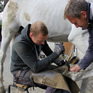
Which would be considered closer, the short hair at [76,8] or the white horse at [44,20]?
the short hair at [76,8]

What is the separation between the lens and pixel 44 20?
2.33 meters

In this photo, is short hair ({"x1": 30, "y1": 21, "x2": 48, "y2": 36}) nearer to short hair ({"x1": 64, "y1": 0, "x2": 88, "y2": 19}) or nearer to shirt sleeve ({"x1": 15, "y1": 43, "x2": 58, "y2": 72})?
shirt sleeve ({"x1": 15, "y1": 43, "x2": 58, "y2": 72})

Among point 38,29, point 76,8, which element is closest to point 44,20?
point 38,29

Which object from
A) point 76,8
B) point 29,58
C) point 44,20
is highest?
point 76,8

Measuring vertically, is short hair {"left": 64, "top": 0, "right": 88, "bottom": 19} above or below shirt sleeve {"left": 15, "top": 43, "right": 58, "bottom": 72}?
above

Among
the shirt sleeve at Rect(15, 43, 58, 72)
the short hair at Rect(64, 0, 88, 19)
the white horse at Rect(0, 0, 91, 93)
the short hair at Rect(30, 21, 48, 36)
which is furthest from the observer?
the white horse at Rect(0, 0, 91, 93)

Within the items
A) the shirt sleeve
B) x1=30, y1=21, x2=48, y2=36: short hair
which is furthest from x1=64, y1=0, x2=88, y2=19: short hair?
the shirt sleeve

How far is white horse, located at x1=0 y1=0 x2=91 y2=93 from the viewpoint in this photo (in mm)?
1925

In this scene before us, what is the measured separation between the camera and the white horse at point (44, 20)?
1925 mm

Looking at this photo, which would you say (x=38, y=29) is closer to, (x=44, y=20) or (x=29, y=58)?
(x=29, y=58)

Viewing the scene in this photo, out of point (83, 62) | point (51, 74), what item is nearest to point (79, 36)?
point (83, 62)

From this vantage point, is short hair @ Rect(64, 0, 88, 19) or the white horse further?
the white horse

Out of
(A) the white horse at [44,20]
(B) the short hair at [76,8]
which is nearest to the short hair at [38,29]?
(B) the short hair at [76,8]

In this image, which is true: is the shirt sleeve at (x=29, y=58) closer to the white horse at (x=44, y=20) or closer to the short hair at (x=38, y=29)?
the short hair at (x=38, y=29)
